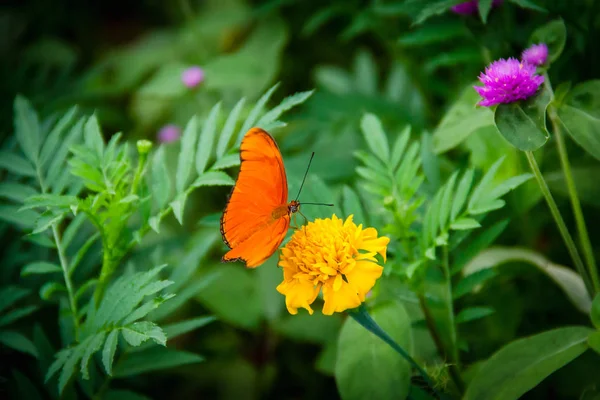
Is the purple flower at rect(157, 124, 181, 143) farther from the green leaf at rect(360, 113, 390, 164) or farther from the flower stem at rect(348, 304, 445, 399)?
the flower stem at rect(348, 304, 445, 399)

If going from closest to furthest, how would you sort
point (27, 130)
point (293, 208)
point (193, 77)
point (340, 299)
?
point (340, 299), point (293, 208), point (27, 130), point (193, 77)

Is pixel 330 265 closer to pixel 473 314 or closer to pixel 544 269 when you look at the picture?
pixel 473 314

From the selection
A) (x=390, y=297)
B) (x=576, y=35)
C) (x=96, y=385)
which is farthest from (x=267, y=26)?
(x=96, y=385)

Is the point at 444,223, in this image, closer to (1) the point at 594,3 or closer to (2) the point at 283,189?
(2) the point at 283,189

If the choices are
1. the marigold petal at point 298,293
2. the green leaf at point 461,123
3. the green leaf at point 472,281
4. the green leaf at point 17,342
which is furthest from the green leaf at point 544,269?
the green leaf at point 17,342

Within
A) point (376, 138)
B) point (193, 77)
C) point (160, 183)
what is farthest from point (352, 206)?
point (193, 77)
